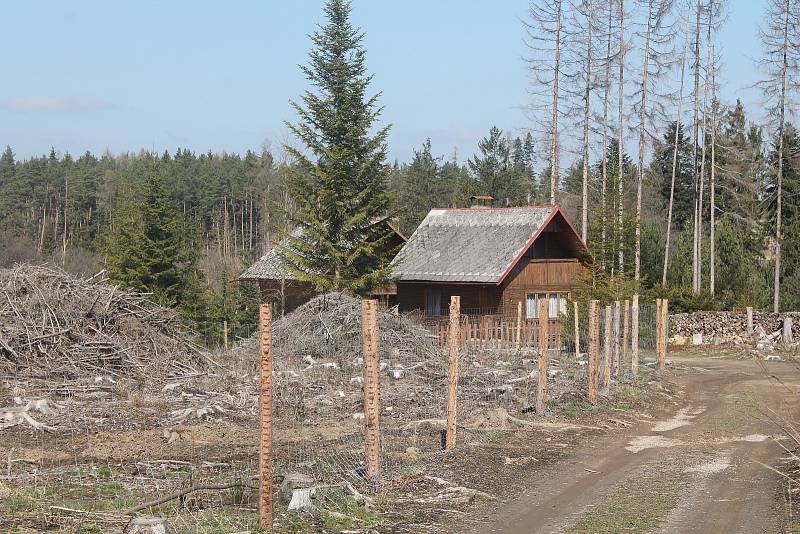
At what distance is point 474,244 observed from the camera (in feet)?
124

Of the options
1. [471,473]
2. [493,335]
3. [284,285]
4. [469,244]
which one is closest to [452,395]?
[471,473]

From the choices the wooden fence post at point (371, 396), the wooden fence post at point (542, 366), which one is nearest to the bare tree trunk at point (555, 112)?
the wooden fence post at point (542, 366)

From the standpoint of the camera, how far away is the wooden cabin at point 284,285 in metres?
40.3

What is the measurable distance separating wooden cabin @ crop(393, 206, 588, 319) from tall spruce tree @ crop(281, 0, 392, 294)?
87.4 inches

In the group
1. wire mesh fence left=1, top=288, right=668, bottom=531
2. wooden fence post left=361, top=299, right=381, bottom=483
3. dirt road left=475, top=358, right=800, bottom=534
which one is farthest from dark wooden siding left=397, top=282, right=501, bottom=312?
wooden fence post left=361, top=299, right=381, bottom=483

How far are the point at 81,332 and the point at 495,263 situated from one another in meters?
19.1

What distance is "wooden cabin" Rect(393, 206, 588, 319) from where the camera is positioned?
35.8 metres

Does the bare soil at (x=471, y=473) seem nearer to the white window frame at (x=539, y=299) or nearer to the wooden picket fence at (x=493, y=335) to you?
the wooden picket fence at (x=493, y=335)

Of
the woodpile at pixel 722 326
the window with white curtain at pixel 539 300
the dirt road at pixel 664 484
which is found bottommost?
the dirt road at pixel 664 484

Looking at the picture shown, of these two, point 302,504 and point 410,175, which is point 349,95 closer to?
point 302,504

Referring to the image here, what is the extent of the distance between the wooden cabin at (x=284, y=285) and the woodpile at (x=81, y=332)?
57.7ft

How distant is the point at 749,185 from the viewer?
44156 millimetres

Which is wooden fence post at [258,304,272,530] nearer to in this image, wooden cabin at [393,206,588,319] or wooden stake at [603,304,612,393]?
wooden stake at [603,304,612,393]

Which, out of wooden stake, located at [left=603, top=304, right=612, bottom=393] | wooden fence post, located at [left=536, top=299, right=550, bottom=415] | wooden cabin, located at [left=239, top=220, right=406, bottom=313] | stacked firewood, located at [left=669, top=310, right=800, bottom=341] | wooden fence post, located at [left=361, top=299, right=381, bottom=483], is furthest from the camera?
wooden cabin, located at [left=239, top=220, right=406, bottom=313]
